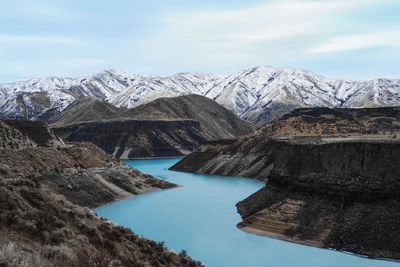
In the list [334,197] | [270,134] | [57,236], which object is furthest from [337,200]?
[270,134]

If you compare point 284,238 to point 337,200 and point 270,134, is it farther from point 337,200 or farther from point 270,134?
point 270,134

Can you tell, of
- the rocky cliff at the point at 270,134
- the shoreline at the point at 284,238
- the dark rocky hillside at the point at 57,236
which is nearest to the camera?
the dark rocky hillside at the point at 57,236

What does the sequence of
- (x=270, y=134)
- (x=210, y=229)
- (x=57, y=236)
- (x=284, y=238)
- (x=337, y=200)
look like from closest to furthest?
1. (x=57, y=236)
2. (x=284, y=238)
3. (x=337, y=200)
4. (x=210, y=229)
5. (x=270, y=134)

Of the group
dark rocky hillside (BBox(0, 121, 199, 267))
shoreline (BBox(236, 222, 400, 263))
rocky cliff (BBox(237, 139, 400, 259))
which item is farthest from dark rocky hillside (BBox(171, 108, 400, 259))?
dark rocky hillside (BBox(0, 121, 199, 267))

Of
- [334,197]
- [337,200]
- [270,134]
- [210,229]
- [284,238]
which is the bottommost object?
[210,229]

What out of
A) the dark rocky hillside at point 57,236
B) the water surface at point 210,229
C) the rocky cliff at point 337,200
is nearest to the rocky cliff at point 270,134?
the water surface at point 210,229

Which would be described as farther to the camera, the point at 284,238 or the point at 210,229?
the point at 210,229

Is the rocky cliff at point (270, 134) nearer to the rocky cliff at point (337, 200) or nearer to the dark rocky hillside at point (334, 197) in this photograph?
the dark rocky hillside at point (334, 197)

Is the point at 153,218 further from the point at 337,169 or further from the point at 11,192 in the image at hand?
the point at 11,192

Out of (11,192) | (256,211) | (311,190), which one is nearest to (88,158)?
(256,211)
